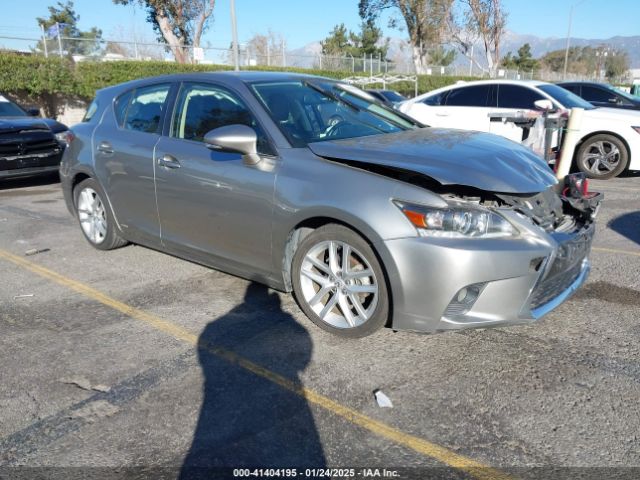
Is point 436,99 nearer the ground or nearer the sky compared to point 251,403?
nearer the sky

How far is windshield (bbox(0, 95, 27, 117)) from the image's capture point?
33.1 ft

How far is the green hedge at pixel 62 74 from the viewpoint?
672 inches

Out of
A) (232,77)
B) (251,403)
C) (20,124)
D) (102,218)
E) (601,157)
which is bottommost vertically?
(251,403)

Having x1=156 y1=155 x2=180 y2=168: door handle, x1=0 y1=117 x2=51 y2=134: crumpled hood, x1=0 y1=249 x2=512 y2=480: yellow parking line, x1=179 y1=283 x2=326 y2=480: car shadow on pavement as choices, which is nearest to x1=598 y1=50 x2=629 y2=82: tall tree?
x1=0 y1=117 x2=51 y2=134: crumpled hood

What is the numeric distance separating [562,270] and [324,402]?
163cm

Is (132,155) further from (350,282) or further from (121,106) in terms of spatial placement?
(350,282)

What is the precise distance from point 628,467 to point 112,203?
14.4 ft

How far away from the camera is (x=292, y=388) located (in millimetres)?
2916

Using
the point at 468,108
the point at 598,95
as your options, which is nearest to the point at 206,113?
the point at 468,108

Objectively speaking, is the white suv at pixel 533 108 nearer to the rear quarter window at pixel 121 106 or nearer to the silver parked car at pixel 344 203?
the silver parked car at pixel 344 203

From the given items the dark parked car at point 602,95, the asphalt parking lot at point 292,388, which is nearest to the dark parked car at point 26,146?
the asphalt parking lot at point 292,388

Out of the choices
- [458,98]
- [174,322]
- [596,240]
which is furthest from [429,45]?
[174,322]

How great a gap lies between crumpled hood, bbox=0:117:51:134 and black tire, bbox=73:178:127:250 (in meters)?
4.54

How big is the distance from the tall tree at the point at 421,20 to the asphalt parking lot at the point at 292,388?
125ft
